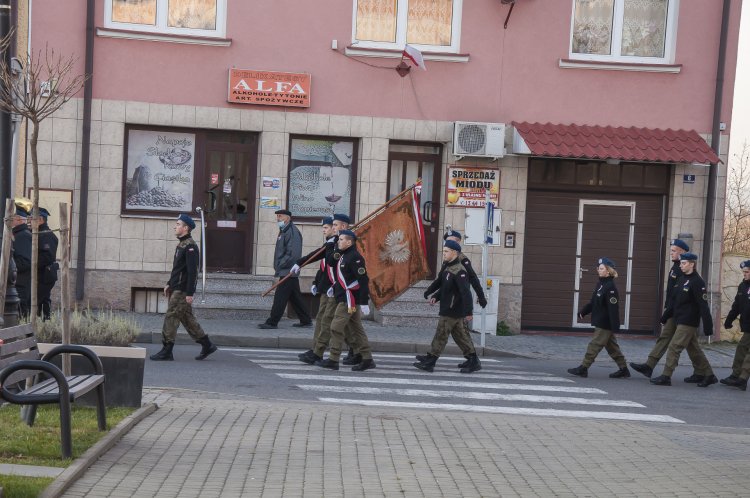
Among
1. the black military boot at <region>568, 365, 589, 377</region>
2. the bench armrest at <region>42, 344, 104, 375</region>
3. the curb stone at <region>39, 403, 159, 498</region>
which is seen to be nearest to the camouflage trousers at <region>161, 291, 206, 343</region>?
the curb stone at <region>39, 403, 159, 498</region>

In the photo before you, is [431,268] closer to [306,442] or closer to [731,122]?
[731,122]

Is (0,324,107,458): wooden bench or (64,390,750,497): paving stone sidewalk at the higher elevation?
(0,324,107,458): wooden bench

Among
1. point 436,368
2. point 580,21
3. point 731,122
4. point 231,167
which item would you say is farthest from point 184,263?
point 731,122

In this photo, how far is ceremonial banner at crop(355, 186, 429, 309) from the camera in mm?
18750

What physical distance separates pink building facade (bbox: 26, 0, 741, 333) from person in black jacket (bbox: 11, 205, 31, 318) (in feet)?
15.6

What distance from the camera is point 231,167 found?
64.8ft

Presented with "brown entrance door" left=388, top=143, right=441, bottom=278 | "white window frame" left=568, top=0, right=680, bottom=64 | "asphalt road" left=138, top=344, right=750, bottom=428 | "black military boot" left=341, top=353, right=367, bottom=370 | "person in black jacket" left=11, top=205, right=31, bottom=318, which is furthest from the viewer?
"white window frame" left=568, top=0, right=680, bottom=64

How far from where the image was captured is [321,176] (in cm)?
1994

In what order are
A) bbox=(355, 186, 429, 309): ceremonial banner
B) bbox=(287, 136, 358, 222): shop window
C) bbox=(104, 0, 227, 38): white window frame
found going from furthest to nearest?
bbox=(287, 136, 358, 222): shop window < bbox=(104, 0, 227, 38): white window frame < bbox=(355, 186, 429, 309): ceremonial banner

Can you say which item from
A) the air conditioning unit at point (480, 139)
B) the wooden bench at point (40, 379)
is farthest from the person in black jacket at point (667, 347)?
the wooden bench at point (40, 379)

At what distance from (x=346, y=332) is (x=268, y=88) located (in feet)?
21.0

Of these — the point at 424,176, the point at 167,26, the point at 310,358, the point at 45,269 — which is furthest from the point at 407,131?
the point at 45,269

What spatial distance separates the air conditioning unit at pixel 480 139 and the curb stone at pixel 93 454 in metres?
10.8

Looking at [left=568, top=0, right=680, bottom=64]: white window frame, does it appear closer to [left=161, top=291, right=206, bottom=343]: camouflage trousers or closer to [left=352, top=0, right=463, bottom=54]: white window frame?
[left=352, top=0, right=463, bottom=54]: white window frame
